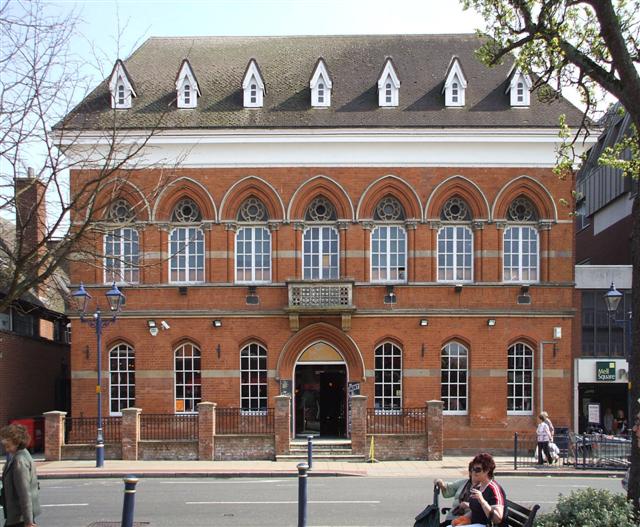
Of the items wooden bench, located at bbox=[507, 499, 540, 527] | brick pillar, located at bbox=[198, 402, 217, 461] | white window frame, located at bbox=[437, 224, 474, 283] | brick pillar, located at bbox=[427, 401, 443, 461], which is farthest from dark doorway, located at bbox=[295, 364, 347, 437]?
wooden bench, located at bbox=[507, 499, 540, 527]

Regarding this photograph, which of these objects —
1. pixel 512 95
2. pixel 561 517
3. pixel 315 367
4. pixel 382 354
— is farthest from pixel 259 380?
pixel 561 517

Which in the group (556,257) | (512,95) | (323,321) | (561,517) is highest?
(512,95)

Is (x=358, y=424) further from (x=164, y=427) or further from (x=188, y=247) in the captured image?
(x=188, y=247)

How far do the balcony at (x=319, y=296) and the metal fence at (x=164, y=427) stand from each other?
4935 mm

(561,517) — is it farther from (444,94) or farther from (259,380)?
(444,94)

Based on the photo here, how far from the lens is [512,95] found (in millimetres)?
30344

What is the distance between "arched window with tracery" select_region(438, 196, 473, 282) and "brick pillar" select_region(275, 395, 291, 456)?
7.14 metres

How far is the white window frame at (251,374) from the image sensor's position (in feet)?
96.5

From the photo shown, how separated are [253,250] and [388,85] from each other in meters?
7.35

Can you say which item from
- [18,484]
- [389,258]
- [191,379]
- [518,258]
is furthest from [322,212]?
[18,484]

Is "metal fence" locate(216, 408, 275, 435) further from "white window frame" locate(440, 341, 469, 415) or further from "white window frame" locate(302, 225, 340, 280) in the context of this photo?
"white window frame" locate(440, 341, 469, 415)

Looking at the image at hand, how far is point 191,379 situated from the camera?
29609mm

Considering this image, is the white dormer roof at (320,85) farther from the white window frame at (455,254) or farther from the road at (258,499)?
the road at (258,499)

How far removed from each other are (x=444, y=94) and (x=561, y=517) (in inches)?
879
